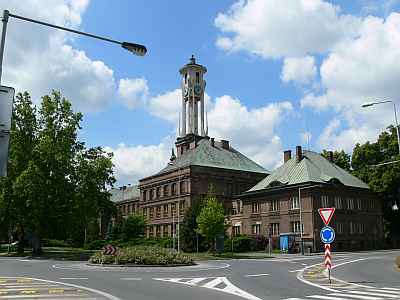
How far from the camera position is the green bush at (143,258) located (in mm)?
31297

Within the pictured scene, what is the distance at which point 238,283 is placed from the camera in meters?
19.4

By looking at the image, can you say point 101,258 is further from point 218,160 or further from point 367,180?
point 218,160

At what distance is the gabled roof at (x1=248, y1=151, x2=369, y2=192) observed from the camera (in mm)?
60812

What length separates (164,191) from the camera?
8344 cm

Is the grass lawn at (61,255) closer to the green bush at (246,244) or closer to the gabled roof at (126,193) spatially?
the green bush at (246,244)

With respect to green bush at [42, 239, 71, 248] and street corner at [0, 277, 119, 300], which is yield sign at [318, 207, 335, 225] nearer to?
street corner at [0, 277, 119, 300]

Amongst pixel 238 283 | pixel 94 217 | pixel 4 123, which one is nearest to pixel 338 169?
pixel 94 217

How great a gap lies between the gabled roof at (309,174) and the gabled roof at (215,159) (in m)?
14.3

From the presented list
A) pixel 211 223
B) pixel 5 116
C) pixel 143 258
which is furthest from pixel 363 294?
pixel 211 223

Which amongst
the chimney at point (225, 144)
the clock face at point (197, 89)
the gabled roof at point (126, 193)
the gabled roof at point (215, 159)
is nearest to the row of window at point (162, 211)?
the gabled roof at point (215, 159)

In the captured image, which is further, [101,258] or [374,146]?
[374,146]

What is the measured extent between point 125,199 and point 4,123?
108 metres

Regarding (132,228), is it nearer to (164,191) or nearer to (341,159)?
(164,191)

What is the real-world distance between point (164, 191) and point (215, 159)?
10.5 meters
